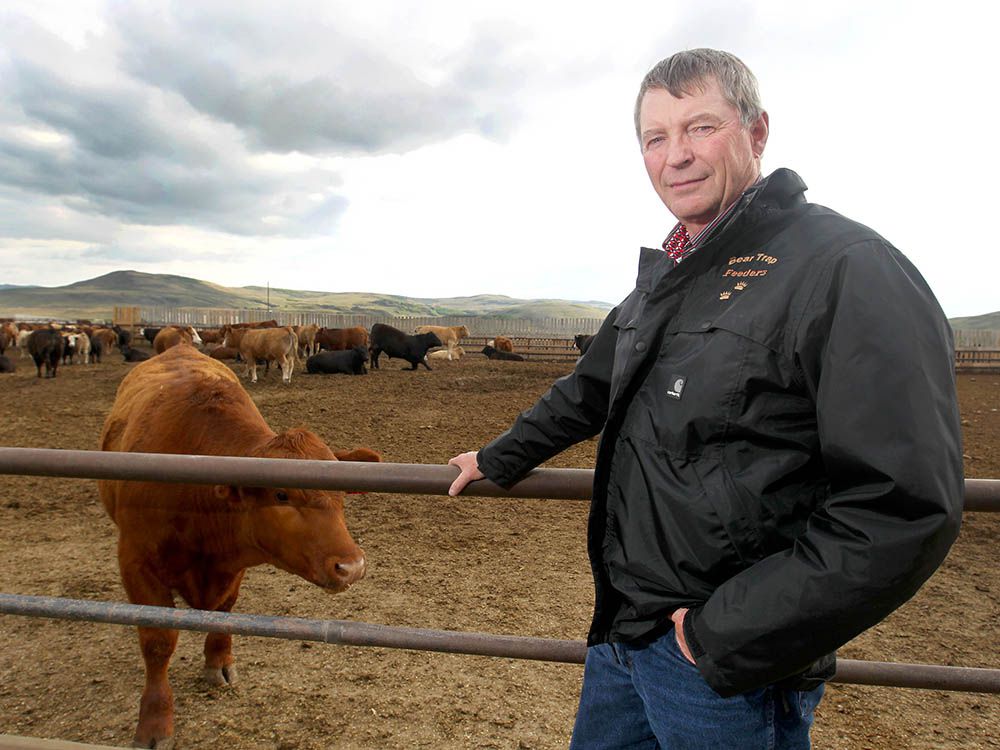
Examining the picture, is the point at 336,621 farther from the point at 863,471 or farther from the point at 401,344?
the point at 401,344

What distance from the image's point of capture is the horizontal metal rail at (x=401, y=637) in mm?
1729

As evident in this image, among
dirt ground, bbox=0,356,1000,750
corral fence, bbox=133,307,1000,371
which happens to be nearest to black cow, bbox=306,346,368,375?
corral fence, bbox=133,307,1000,371

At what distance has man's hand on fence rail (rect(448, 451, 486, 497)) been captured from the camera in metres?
1.74

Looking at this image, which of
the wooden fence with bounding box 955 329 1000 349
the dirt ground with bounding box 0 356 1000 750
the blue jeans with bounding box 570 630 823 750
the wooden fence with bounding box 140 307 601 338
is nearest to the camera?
the blue jeans with bounding box 570 630 823 750

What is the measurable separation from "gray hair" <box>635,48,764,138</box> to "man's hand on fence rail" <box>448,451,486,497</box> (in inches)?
39.6

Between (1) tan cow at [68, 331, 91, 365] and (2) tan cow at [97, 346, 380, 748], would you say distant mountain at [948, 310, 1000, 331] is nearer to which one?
(1) tan cow at [68, 331, 91, 365]

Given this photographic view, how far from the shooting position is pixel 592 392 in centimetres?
170

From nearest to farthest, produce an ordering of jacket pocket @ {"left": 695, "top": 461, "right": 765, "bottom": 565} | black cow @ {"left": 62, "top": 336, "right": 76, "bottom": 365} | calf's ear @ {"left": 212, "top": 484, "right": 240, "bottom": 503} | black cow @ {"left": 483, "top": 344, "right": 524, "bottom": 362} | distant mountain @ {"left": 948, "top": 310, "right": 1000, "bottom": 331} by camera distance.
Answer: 1. jacket pocket @ {"left": 695, "top": 461, "right": 765, "bottom": 565}
2. calf's ear @ {"left": 212, "top": 484, "right": 240, "bottom": 503}
3. black cow @ {"left": 62, "top": 336, "right": 76, "bottom": 365}
4. black cow @ {"left": 483, "top": 344, "right": 524, "bottom": 362}
5. distant mountain @ {"left": 948, "top": 310, "right": 1000, "bottom": 331}

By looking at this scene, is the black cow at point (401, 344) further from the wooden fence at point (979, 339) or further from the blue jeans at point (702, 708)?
the wooden fence at point (979, 339)

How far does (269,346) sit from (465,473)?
17.8 metres

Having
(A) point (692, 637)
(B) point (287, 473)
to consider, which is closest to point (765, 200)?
(A) point (692, 637)

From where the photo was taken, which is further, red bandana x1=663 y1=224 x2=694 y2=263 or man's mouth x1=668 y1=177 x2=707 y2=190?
red bandana x1=663 y1=224 x2=694 y2=263

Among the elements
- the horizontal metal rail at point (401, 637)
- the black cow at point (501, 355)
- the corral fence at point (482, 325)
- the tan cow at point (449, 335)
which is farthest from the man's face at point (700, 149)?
the corral fence at point (482, 325)

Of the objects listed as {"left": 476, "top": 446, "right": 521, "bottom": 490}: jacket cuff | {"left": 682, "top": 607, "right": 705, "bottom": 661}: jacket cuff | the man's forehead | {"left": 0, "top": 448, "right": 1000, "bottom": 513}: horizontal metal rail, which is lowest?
{"left": 682, "top": 607, "right": 705, "bottom": 661}: jacket cuff
